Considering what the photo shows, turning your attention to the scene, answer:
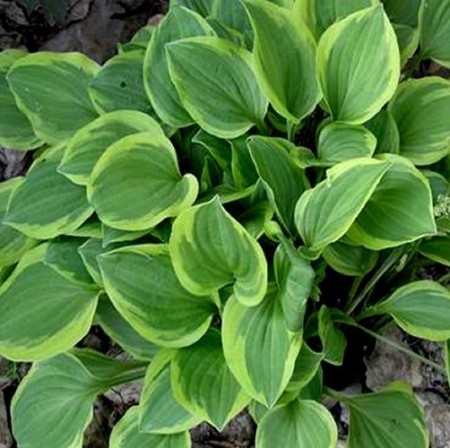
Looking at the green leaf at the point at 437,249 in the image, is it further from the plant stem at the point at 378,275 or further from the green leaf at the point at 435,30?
the green leaf at the point at 435,30

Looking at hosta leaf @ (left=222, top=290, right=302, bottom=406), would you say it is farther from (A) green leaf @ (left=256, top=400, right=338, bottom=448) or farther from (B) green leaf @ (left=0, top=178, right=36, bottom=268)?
(B) green leaf @ (left=0, top=178, right=36, bottom=268)

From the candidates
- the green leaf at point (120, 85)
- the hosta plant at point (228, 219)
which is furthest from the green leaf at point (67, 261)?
the green leaf at point (120, 85)

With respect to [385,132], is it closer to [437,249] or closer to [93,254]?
[437,249]

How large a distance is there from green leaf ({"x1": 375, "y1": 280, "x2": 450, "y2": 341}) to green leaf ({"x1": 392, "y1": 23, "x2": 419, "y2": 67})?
331mm

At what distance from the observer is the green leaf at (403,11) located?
130 cm

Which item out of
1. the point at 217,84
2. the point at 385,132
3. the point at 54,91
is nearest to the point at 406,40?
the point at 385,132

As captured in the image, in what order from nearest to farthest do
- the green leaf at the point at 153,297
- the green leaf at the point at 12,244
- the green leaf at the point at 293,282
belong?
the green leaf at the point at 293,282 → the green leaf at the point at 153,297 → the green leaf at the point at 12,244

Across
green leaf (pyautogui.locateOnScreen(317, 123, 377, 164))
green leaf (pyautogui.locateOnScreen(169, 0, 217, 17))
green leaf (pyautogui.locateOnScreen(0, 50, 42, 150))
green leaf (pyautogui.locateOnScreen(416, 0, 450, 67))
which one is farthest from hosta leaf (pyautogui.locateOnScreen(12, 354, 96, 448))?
green leaf (pyautogui.locateOnScreen(416, 0, 450, 67))

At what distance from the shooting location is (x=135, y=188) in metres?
1.10

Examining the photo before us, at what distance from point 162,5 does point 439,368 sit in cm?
101

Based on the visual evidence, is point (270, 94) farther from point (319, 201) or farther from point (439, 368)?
point (439, 368)

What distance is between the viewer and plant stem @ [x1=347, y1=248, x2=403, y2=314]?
1.16m

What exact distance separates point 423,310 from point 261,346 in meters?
0.23

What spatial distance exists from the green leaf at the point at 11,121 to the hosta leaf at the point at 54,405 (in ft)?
1.12
